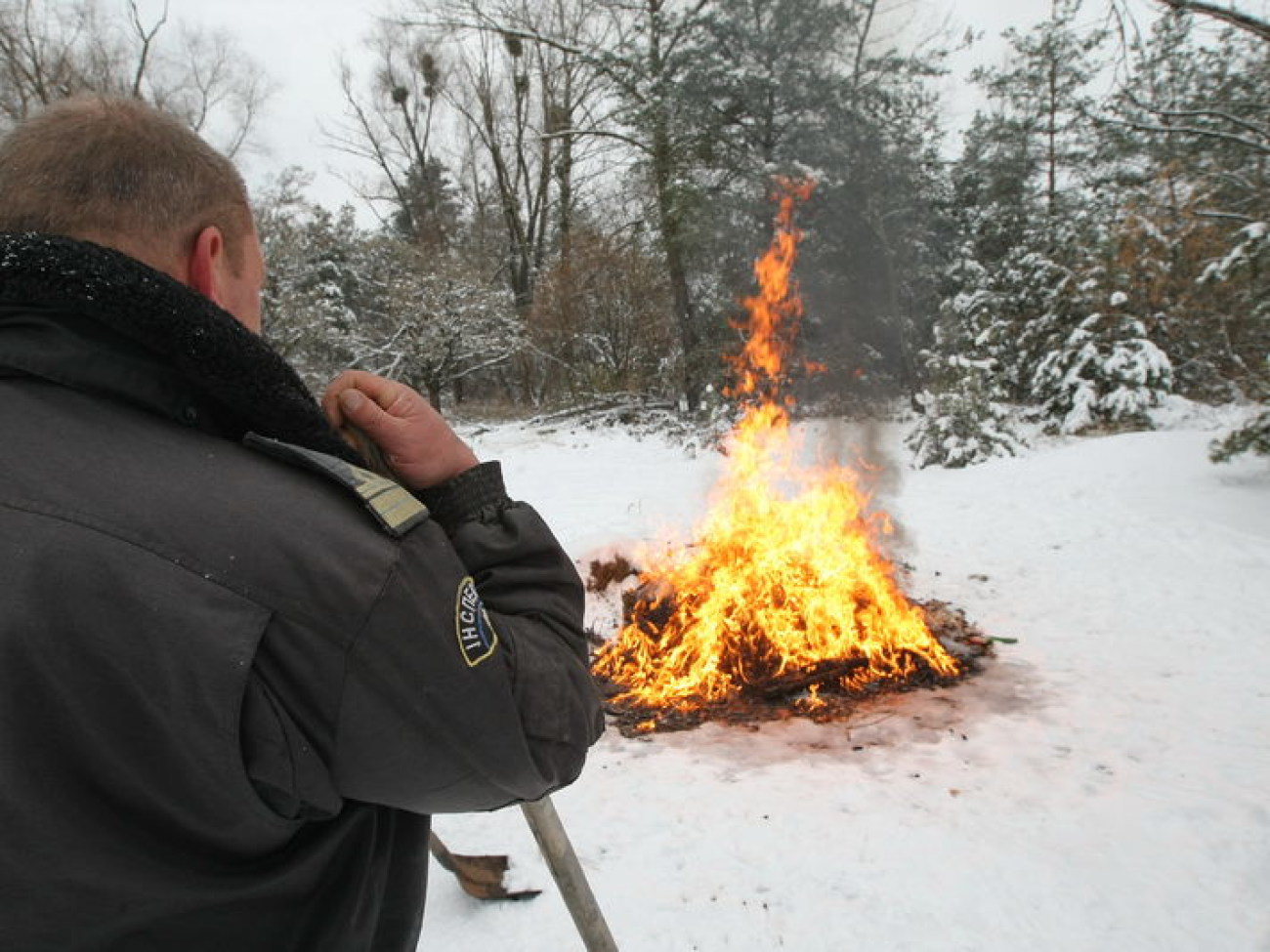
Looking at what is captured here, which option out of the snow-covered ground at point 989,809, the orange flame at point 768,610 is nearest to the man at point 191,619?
the snow-covered ground at point 989,809

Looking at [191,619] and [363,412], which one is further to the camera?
[363,412]

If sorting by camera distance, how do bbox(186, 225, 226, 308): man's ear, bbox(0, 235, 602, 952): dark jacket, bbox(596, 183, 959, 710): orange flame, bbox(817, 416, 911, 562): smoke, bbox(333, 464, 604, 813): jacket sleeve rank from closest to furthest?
bbox(0, 235, 602, 952): dark jacket → bbox(333, 464, 604, 813): jacket sleeve → bbox(186, 225, 226, 308): man's ear → bbox(596, 183, 959, 710): orange flame → bbox(817, 416, 911, 562): smoke

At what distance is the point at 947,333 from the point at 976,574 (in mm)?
9954

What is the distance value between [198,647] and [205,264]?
1.87 feet

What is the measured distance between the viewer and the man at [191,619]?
800mm

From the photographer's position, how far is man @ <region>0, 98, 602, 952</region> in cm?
80

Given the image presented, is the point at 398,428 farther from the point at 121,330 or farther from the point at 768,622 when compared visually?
the point at 768,622

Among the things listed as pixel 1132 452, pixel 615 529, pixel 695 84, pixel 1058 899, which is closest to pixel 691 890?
pixel 1058 899

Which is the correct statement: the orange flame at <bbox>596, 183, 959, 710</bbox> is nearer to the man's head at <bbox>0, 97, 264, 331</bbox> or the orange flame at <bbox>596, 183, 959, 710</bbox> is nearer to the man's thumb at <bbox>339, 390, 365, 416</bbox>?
the man's thumb at <bbox>339, 390, 365, 416</bbox>

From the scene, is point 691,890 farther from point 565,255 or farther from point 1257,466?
point 565,255

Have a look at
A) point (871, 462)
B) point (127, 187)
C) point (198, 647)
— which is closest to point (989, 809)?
point (198, 647)

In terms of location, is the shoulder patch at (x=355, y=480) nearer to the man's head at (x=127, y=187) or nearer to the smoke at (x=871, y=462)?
the man's head at (x=127, y=187)

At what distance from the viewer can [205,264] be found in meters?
1.08

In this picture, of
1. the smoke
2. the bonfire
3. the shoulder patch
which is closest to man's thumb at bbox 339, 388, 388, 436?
the shoulder patch
